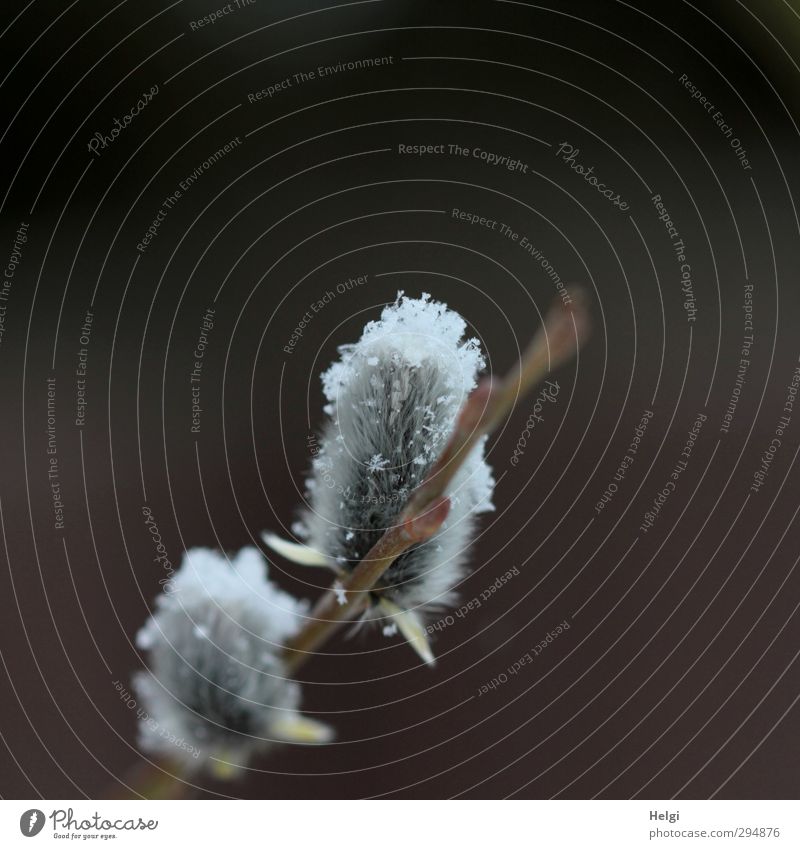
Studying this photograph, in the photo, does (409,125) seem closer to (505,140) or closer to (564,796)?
(505,140)
